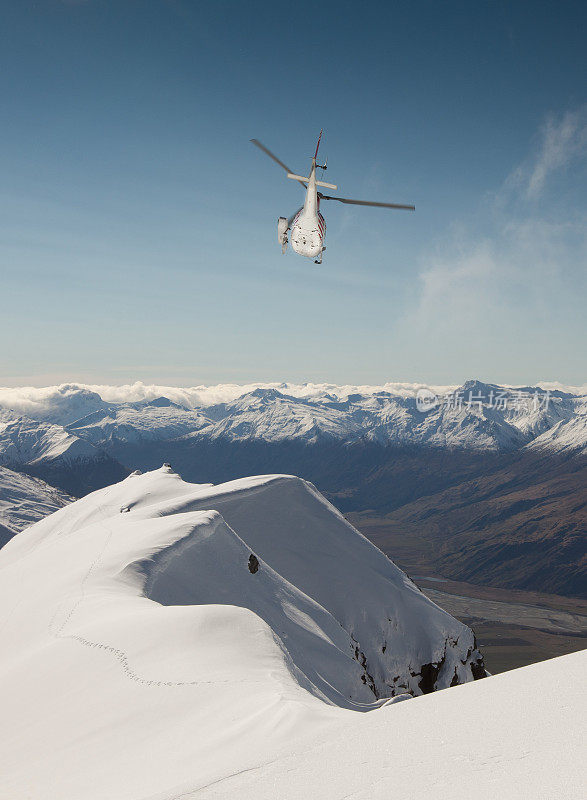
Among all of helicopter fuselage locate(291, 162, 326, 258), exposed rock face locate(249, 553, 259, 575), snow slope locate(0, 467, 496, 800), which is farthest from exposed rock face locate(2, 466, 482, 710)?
helicopter fuselage locate(291, 162, 326, 258)

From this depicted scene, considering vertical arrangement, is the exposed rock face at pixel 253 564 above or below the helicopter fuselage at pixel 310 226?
below

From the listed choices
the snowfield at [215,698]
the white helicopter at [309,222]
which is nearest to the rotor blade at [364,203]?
the white helicopter at [309,222]

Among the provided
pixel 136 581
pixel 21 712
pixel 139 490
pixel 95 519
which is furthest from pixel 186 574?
pixel 139 490

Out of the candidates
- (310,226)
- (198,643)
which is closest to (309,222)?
(310,226)

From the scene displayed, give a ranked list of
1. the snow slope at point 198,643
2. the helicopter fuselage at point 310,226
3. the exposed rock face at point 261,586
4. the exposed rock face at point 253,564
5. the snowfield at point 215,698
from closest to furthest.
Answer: the snowfield at point 215,698
the snow slope at point 198,643
the exposed rock face at point 261,586
the helicopter fuselage at point 310,226
the exposed rock face at point 253,564

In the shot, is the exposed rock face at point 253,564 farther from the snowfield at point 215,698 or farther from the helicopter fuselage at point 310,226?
the helicopter fuselage at point 310,226

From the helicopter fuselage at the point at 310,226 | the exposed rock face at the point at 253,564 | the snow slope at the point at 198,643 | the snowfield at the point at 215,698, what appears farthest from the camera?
the exposed rock face at the point at 253,564

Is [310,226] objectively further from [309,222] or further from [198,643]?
[198,643]
